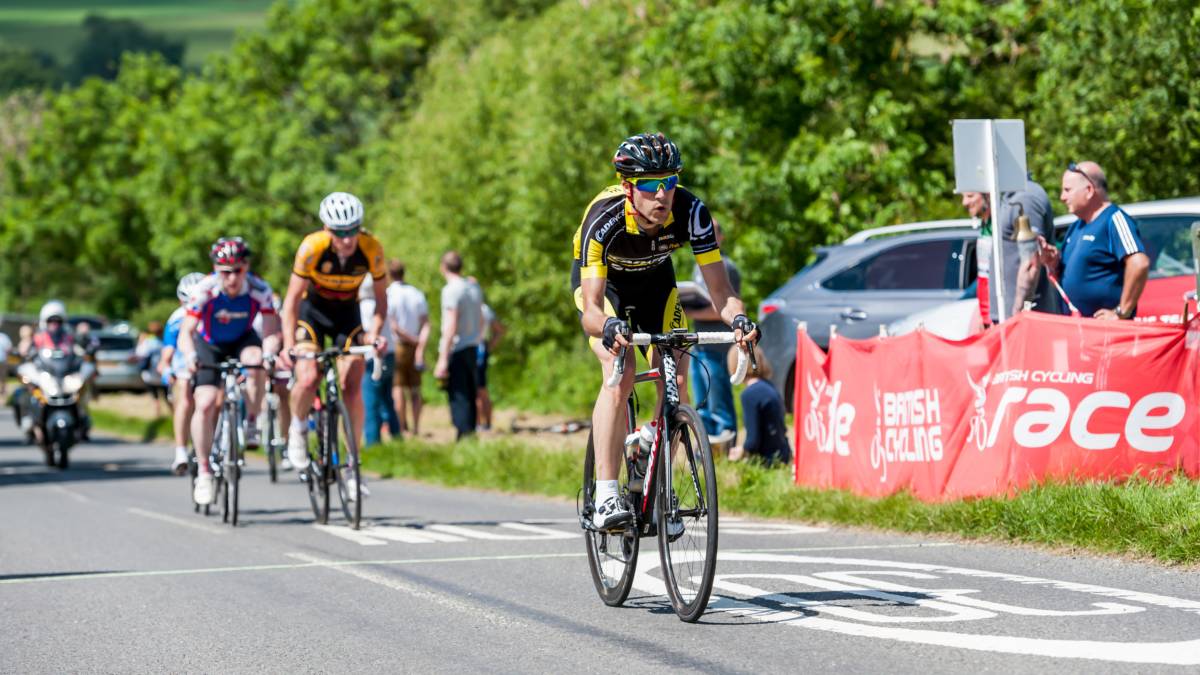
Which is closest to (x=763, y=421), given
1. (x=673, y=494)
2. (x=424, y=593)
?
(x=424, y=593)

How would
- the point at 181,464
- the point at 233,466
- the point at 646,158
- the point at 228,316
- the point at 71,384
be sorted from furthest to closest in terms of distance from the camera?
the point at 71,384, the point at 181,464, the point at 228,316, the point at 233,466, the point at 646,158

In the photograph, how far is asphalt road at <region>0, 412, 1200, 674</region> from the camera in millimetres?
6348

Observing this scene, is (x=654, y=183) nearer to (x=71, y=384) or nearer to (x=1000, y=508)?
(x=1000, y=508)

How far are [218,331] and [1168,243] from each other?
7.27 m

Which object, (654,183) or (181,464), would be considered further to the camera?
(181,464)

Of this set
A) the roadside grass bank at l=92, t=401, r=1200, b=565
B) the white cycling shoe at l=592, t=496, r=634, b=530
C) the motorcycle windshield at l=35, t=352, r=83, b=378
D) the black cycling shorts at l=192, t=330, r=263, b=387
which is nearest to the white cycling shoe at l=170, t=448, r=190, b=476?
the black cycling shorts at l=192, t=330, r=263, b=387

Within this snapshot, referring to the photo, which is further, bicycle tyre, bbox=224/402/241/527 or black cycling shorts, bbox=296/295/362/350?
bicycle tyre, bbox=224/402/241/527

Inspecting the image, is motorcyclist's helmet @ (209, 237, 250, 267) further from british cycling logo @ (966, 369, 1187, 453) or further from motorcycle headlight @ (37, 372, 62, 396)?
motorcycle headlight @ (37, 372, 62, 396)

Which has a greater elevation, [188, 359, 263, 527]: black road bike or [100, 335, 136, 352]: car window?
[100, 335, 136, 352]: car window

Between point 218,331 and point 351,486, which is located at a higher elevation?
point 218,331

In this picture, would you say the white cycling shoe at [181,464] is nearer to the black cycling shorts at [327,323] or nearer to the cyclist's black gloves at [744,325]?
the black cycling shorts at [327,323]

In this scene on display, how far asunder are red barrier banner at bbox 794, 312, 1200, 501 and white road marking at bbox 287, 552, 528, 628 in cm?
369

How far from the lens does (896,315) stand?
1552 cm

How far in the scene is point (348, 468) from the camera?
473 inches
